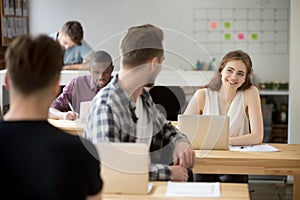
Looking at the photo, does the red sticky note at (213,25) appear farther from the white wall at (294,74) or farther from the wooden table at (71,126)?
the wooden table at (71,126)

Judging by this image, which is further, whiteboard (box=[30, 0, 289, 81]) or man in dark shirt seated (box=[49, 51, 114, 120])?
whiteboard (box=[30, 0, 289, 81])

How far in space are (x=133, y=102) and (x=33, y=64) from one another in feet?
3.27

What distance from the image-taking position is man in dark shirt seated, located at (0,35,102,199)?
1479 millimetres

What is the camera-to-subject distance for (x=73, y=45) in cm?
564

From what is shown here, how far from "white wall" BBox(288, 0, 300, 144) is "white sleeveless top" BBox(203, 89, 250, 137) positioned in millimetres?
1529

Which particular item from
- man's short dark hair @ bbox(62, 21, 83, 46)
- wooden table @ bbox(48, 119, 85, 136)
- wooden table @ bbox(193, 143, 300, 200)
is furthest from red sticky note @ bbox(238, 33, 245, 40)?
wooden table @ bbox(193, 143, 300, 200)

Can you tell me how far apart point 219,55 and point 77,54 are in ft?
5.56

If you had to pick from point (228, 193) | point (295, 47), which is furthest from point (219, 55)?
point (228, 193)

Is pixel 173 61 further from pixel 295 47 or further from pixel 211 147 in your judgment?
pixel 211 147

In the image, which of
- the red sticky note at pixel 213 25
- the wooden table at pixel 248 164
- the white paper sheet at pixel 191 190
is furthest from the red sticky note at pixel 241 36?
the white paper sheet at pixel 191 190

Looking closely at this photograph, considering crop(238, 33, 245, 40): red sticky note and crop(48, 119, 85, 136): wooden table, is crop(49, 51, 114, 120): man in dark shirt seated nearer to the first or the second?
crop(48, 119, 85, 136): wooden table

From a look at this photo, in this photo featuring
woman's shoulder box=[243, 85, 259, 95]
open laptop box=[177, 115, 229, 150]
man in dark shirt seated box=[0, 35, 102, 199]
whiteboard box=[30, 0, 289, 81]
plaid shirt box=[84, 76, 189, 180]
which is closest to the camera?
man in dark shirt seated box=[0, 35, 102, 199]

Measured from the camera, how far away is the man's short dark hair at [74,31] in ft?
17.7

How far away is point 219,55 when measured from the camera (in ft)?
21.5
